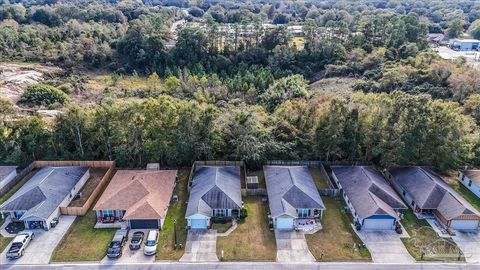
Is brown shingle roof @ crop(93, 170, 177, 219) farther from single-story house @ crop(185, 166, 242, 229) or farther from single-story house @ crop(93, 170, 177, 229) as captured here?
single-story house @ crop(185, 166, 242, 229)

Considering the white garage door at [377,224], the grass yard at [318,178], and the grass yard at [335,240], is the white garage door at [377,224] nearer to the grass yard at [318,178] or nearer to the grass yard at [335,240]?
the grass yard at [335,240]

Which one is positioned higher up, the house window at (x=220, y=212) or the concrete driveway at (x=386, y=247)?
the house window at (x=220, y=212)

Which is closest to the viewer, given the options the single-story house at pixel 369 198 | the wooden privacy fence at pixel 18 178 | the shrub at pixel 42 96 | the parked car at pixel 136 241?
the parked car at pixel 136 241

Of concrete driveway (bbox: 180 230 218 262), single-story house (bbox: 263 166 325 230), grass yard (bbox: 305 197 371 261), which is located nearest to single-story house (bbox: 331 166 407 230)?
grass yard (bbox: 305 197 371 261)

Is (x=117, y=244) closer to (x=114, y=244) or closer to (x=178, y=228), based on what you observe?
(x=114, y=244)

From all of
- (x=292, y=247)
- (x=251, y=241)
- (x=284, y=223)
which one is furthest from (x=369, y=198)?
(x=251, y=241)

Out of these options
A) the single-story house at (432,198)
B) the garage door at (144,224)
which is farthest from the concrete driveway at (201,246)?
the single-story house at (432,198)
